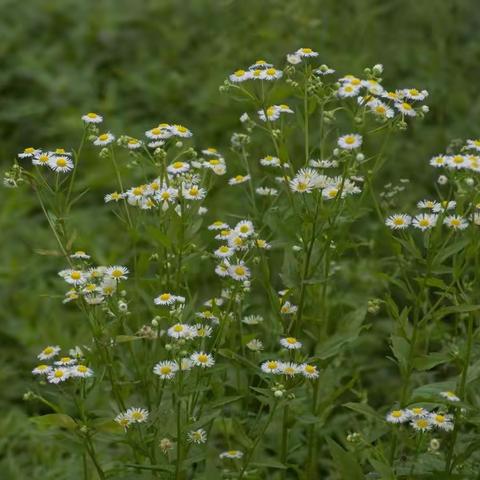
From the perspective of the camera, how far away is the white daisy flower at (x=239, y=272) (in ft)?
5.98

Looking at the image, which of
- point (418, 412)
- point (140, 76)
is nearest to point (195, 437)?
point (418, 412)

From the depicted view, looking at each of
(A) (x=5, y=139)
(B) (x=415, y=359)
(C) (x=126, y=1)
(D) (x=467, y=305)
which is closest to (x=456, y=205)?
(D) (x=467, y=305)

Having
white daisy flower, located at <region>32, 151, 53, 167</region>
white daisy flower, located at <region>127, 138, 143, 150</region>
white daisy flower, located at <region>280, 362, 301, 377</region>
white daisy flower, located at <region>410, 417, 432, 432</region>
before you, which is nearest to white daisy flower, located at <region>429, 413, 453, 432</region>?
white daisy flower, located at <region>410, 417, 432, 432</region>

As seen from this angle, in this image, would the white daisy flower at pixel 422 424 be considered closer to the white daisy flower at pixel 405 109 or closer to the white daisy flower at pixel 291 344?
the white daisy flower at pixel 291 344

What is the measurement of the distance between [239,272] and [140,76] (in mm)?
3038

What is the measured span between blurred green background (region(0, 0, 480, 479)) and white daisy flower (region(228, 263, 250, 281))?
3.60 feet

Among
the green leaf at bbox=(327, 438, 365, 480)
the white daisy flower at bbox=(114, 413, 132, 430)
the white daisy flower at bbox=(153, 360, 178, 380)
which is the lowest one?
the green leaf at bbox=(327, 438, 365, 480)

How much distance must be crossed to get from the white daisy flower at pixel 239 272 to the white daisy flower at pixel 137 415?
329 mm

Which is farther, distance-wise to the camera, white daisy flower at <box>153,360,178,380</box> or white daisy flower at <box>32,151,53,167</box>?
white daisy flower at <box>32,151,53,167</box>

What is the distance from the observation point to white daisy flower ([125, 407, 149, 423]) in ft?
5.90

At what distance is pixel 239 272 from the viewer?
183 centimetres

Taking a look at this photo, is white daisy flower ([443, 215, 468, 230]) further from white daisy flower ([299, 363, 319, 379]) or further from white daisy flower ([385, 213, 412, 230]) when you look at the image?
white daisy flower ([299, 363, 319, 379])

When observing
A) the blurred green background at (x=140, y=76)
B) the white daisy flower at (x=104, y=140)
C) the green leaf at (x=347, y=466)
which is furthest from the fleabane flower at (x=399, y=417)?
→ the blurred green background at (x=140, y=76)

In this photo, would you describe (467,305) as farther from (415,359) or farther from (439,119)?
(439,119)
